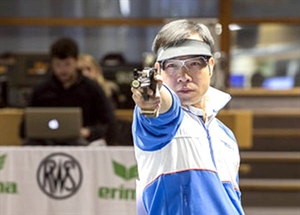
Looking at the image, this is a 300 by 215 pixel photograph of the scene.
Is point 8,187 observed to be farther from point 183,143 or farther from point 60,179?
point 183,143

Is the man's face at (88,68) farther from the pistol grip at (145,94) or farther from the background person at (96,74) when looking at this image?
the pistol grip at (145,94)

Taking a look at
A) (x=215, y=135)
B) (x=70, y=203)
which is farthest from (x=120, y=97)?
(x=215, y=135)

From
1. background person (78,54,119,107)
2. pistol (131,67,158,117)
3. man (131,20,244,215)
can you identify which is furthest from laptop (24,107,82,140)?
pistol (131,67,158,117)

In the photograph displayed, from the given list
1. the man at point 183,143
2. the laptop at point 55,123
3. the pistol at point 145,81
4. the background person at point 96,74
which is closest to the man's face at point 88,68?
the background person at point 96,74

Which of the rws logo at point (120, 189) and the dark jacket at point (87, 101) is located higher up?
the dark jacket at point (87, 101)

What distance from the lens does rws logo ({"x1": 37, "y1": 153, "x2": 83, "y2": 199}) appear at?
12.9 feet

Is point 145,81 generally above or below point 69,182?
above

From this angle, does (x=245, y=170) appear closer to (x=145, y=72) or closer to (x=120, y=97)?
(x=120, y=97)

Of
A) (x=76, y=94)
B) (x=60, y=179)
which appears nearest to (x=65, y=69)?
(x=76, y=94)

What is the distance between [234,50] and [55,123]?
375 cm

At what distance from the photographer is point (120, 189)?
12.8 ft

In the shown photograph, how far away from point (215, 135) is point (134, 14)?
235 inches

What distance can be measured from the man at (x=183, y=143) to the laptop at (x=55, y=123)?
2549 mm

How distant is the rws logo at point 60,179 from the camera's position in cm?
392
